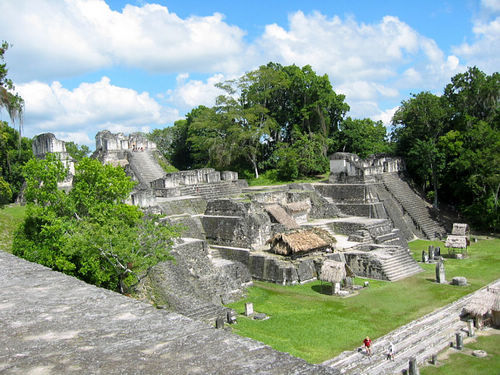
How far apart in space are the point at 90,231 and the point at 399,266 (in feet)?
34.5

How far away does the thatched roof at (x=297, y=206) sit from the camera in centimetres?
2025

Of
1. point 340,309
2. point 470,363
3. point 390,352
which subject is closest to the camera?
point 470,363

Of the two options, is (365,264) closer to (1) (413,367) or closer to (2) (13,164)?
(1) (413,367)

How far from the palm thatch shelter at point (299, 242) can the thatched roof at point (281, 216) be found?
1.86m

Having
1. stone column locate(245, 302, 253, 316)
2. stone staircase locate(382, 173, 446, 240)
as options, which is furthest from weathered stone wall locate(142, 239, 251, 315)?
stone staircase locate(382, 173, 446, 240)

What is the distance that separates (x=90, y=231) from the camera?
11.1 meters

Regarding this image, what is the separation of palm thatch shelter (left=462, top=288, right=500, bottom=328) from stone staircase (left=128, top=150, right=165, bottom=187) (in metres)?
17.1

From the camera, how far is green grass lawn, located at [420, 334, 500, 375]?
8.91 m

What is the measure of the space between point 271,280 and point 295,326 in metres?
4.24

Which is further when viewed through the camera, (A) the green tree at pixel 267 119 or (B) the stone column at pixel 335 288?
(A) the green tree at pixel 267 119

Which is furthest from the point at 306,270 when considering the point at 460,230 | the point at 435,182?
the point at 435,182

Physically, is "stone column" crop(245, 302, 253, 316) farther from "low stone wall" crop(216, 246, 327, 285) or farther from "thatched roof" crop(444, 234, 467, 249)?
"thatched roof" crop(444, 234, 467, 249)

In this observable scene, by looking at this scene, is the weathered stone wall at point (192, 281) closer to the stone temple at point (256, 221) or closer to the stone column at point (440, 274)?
the stone temple at point (256, 221)

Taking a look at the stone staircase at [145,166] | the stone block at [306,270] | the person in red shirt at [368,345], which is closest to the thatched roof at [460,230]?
the stone block at [306,270]
